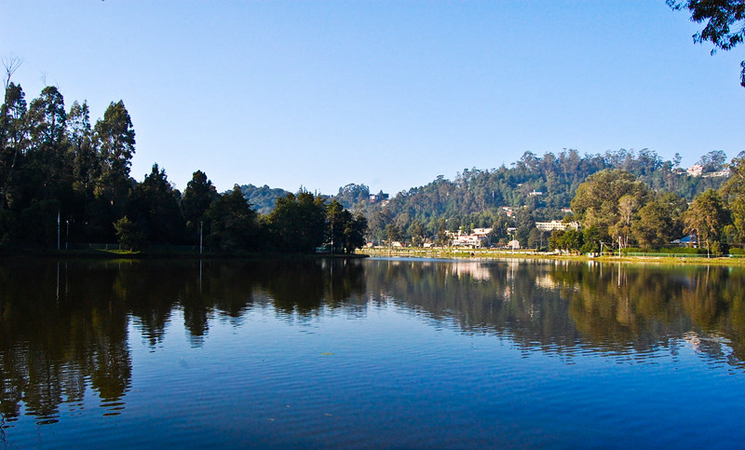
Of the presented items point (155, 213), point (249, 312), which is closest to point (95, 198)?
point (155, 213)

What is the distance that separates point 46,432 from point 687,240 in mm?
130826

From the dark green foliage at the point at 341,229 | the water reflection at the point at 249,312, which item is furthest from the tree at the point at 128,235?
the dark green foliage at the point at 341,229

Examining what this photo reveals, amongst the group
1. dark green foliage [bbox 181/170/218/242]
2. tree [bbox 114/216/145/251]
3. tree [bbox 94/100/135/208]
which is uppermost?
tree [bbox 94/100/135/208]

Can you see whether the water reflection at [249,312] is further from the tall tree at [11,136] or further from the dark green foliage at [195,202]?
the dark green foliage at [195,202]

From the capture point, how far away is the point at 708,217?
307ft

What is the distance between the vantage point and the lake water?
891 centimetres

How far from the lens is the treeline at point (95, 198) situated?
6150 centimetres

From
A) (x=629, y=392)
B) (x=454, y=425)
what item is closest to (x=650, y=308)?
(x=629, y=392)

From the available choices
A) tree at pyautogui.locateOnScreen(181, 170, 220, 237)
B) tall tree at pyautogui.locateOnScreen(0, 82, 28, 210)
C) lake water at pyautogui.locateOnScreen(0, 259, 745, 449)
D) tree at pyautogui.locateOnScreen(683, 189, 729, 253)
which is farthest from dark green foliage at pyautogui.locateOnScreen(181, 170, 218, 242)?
tree at pyautogui.locateOnScreen(683, 189, 729, 253)

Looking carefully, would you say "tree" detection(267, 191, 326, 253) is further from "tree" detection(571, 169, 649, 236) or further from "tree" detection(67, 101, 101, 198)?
"tree" detection(571, 169, 649, 236)

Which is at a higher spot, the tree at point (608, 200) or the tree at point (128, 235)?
the tree at point (608, 200)

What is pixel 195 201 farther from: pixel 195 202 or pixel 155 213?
pixel 155 213

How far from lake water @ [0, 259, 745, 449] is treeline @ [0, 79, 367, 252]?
44.2 metres

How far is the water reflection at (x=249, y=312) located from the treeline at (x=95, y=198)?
28.2 meters
